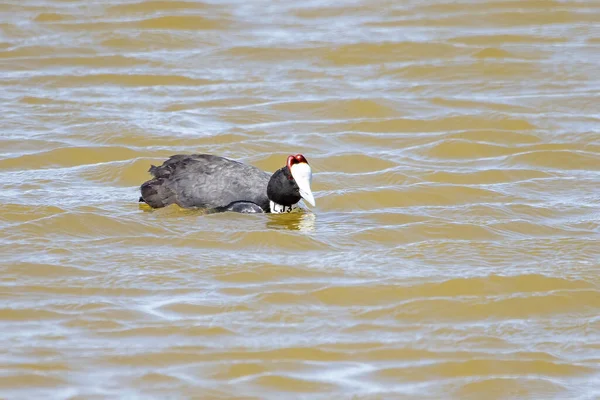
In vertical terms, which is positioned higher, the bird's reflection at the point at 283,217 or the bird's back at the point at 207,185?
the bird's back at the point at 207,185

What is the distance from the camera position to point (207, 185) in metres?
8.23

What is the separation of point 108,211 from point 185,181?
589 millimetres

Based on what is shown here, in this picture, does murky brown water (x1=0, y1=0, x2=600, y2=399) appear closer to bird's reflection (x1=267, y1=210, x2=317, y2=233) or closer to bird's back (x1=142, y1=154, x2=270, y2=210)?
bird's reflection (x1=267, y1=210, x2=317, y2=233)

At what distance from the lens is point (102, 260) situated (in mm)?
→ 6988

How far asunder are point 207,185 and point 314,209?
2.61ft

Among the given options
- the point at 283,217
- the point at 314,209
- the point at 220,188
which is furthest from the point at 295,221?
the point at 220,188

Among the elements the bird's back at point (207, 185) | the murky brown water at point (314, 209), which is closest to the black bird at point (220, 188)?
the bird's back at point (207, 185)

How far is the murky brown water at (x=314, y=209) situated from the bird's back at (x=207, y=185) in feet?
0.76

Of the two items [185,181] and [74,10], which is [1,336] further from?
[74,10]

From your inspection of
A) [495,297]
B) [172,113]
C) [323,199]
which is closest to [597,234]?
[495,297]

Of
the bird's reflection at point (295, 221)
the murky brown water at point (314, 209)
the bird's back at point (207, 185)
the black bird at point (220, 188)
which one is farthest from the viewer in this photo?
the bird's back at point (207, 185)

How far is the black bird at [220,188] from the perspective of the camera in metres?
8.02

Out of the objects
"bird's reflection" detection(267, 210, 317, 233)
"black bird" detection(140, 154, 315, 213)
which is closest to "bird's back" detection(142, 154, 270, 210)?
"black bird" detection(140, 154, 315, 213)

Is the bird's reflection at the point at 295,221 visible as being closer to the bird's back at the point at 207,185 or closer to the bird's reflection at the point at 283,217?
the bird's reflection at the point at 283,217
